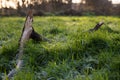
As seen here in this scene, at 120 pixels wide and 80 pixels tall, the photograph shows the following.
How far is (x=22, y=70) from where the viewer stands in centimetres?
405

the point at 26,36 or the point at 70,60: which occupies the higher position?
the point at 26,36

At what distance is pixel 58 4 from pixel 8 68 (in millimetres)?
20781

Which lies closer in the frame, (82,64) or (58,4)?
(82,64)

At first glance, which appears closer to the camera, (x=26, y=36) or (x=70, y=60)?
(x=70, y=60)

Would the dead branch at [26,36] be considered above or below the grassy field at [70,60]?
above

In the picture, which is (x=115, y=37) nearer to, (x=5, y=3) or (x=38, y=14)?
(x=38, y=14)

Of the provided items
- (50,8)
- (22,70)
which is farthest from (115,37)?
(50,8)

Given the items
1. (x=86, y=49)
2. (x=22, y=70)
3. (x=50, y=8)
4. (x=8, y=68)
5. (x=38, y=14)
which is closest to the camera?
(x=22, y=70)

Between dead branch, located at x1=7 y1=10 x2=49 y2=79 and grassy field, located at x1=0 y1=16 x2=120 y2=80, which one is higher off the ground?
dead branch, located at x1=7 y1=10 x2=49 y2=79

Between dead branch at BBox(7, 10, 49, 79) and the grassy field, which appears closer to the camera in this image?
the grassy field

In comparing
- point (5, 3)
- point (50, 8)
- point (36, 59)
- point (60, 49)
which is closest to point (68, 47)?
point (60, 49)

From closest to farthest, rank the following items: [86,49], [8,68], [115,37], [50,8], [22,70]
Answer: [22,70] → [8,68] → [86,49] → [115,37] → [50,8]

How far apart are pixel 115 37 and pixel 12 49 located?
7.74 feet

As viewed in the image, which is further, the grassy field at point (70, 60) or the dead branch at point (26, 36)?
the dead branch at point (26, 36)
